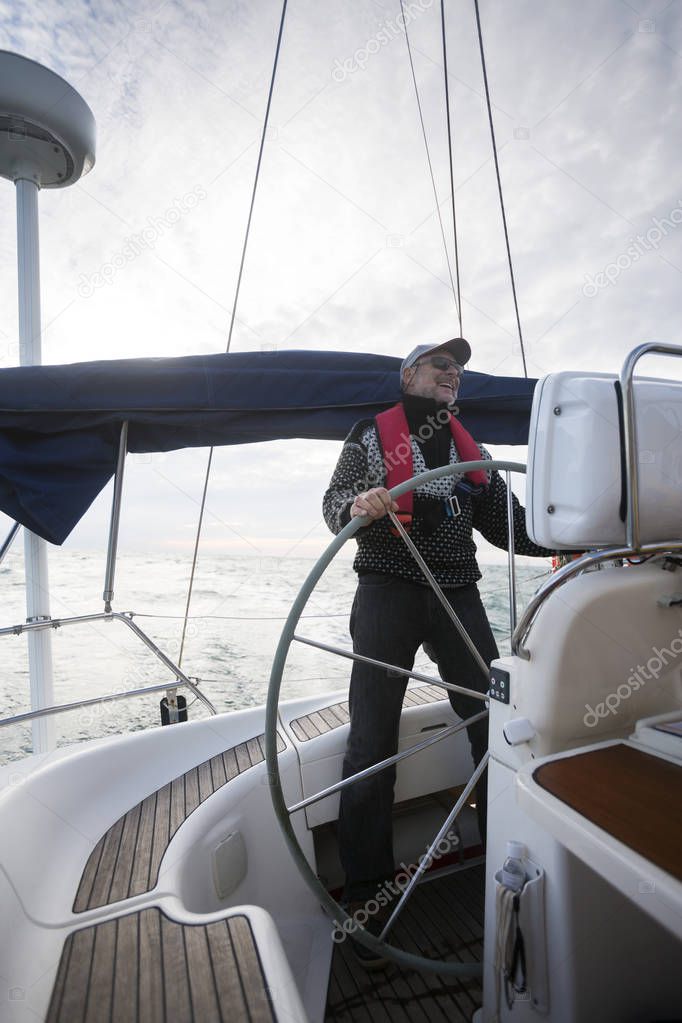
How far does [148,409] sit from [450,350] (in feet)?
2.72

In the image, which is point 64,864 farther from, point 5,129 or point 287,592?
point 287,592

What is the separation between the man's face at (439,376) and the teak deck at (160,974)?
1221 millimetres

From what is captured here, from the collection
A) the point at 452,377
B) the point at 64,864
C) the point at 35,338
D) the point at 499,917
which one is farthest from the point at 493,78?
the point at 64,864

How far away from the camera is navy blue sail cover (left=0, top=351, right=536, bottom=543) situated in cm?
141

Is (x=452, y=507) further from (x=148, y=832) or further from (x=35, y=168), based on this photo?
(x=35, y=168)

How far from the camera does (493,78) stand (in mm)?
2371

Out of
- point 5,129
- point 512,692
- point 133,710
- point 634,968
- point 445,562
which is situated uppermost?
point 5,129

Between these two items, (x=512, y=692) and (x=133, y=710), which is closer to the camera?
(x=512, y=692)

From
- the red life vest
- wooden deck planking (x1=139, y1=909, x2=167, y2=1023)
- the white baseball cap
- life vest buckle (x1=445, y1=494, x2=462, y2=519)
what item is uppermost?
the white baseball cap

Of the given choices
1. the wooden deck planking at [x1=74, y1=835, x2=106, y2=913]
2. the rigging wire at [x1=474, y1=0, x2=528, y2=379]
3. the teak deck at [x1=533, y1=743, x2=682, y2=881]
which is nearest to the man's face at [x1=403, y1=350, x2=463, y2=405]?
the rigging wire at [x1=474, y1=0, x2=528, y2=379]

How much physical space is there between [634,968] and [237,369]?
150 centimetres

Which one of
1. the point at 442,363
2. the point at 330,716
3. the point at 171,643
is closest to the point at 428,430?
the point at 442,363

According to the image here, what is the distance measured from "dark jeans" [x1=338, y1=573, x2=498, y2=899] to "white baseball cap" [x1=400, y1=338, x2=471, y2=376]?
61cm

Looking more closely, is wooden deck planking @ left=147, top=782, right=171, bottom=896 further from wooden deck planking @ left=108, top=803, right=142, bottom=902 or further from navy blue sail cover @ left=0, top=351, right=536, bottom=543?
navy blue sail cover @ left=0, top=351, right=536, bottom=543
